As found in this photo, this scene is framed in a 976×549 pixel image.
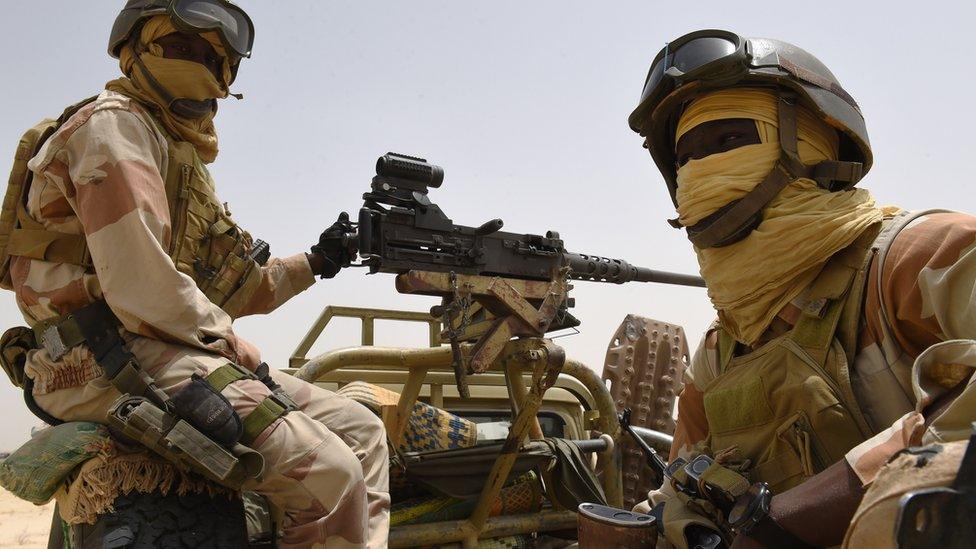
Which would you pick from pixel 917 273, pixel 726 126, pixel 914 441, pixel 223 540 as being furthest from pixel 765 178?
pixel 223 540

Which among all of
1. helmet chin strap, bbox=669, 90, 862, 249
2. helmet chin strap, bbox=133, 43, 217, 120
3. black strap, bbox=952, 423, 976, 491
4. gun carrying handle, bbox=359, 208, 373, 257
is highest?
helmet chin strap, bbox=133, 43, 217, 120

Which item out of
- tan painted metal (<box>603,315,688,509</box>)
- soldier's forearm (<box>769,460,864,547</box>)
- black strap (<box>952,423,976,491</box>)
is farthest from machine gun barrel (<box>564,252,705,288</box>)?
black strap (<box>952,423,976,491</box>)

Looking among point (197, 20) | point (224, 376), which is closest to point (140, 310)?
point (224, 376)

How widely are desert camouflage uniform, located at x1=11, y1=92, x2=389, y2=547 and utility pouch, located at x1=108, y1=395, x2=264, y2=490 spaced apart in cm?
10

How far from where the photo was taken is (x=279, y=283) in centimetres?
345

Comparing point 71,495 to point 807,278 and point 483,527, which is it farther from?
point 807,278

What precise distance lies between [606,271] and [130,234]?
4.05 metres

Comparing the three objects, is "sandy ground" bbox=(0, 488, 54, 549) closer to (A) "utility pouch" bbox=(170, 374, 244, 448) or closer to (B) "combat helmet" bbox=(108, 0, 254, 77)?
(B) "combat helmet" bbox=(108, 0, 254, 77)

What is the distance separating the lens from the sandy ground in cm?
780

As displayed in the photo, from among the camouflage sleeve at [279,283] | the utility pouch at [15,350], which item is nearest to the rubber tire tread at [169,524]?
the utility pouch at [15,350]

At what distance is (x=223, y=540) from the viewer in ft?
7.57

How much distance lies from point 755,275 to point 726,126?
44 centimetres

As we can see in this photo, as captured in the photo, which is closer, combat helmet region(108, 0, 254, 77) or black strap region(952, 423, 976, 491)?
black strap region(952, 423, 976, 491)

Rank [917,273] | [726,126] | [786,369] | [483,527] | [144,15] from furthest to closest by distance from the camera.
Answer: [483,527] → [144,15] → [726,126] → [786,369] → [917,273]
